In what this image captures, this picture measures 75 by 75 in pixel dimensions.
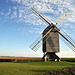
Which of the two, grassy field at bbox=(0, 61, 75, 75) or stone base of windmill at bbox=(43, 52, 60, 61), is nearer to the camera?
grassy field at bbox=(0, 61, 75, 75)

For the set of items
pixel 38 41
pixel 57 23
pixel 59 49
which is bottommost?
pixel 59 49

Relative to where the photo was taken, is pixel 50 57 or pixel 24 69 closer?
pixel 24 69

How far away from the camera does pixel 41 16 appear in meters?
30.3

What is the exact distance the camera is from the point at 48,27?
2956 centimetres

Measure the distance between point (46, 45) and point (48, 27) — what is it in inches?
186

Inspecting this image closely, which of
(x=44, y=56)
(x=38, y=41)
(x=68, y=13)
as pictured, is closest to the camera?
(x=38, y=41)

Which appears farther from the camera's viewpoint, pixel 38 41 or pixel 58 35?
pixel 58 35

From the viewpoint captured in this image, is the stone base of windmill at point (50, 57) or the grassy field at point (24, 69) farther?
the stone base of windmill at point (50, 57)

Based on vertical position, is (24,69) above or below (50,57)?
above

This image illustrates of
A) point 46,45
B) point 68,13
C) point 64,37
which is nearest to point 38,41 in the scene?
point 46,45

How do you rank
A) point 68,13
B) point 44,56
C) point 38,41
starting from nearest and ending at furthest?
1. point 38,41
2. point 44,56
3. point 68,13

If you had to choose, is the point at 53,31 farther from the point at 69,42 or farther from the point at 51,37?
the point at 69,42

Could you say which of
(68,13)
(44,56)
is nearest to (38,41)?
(44,56)

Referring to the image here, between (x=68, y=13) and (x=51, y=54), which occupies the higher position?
(x=68, y=13)
